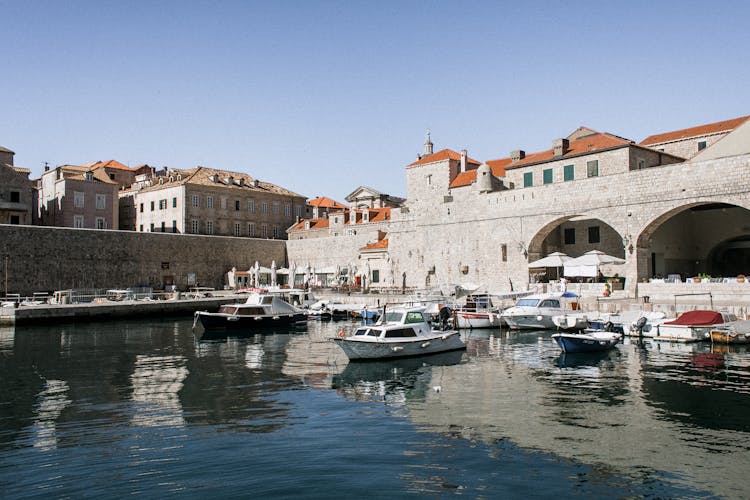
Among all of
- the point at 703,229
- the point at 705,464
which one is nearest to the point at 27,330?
the point at 705,464

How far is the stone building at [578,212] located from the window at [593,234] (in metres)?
0.06

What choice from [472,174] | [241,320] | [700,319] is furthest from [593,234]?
[241,320]

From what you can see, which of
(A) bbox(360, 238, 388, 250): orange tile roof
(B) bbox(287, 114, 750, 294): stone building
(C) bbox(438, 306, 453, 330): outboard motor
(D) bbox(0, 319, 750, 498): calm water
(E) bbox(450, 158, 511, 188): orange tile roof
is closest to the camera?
(D) bbox(0, 319, 750, 498): calm water

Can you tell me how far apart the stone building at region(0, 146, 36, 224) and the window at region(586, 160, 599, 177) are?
41.2 m

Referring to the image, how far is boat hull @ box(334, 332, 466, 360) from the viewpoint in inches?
671

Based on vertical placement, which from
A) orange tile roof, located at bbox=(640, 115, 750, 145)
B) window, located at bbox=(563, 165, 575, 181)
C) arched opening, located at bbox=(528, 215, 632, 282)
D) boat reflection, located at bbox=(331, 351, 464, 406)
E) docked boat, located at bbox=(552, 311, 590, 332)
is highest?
orange tile roof, located at bbox=(640, 115, 750, 145)

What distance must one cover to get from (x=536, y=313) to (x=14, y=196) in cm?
4133

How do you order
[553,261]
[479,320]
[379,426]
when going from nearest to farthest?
[379,426] → [479,320] → [553,261]

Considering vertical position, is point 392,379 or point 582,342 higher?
point 582,342

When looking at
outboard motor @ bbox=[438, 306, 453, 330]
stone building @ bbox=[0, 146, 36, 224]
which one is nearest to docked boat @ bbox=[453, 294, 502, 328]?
outboard motor @ bbox=[438, 306, 453, 330]

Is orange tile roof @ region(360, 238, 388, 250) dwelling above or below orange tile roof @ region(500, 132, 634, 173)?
below

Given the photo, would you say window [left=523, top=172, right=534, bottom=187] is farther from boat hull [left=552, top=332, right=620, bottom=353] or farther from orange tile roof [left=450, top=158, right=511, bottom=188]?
boat hull [left=552, top=332, right=620, bottom=353]

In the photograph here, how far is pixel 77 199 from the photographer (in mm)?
50094

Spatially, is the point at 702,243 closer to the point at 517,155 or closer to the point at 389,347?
the point at 517,155
